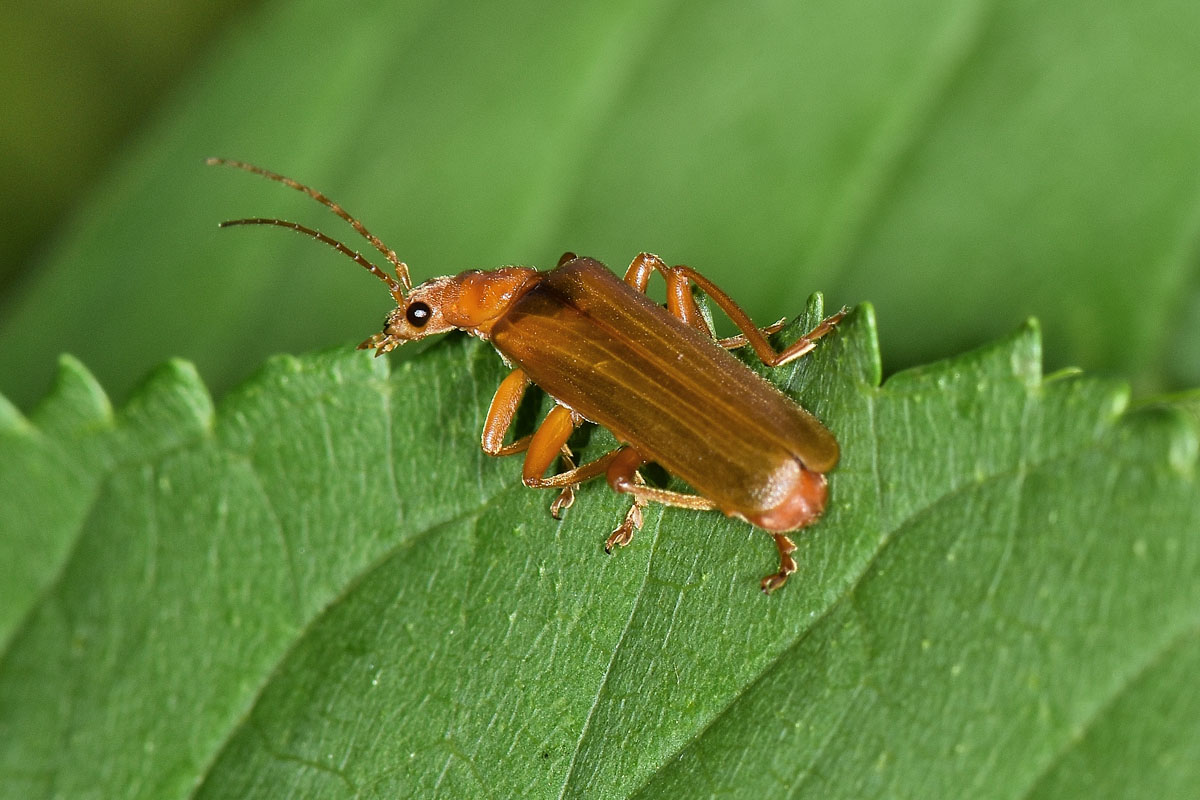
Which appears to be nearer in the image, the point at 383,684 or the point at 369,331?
the point at 383,684

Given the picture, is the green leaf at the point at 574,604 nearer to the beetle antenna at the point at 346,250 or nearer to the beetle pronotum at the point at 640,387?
the beetle pronotum at the point at 640,387

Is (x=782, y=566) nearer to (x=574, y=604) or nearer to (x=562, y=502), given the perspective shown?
(x=574, y=604)

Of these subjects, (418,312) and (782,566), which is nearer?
(782,566)

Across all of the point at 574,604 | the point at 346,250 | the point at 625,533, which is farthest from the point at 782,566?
the point at 346,250

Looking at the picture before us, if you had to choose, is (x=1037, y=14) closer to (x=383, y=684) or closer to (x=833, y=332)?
(x=833, y=332)

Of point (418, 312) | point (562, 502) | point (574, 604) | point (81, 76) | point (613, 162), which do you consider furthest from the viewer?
point (81, 76)

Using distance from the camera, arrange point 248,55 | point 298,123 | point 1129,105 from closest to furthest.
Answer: point 1129,105
point 298,123
point 248,55

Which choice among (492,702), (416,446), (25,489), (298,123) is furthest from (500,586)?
(298,123)
